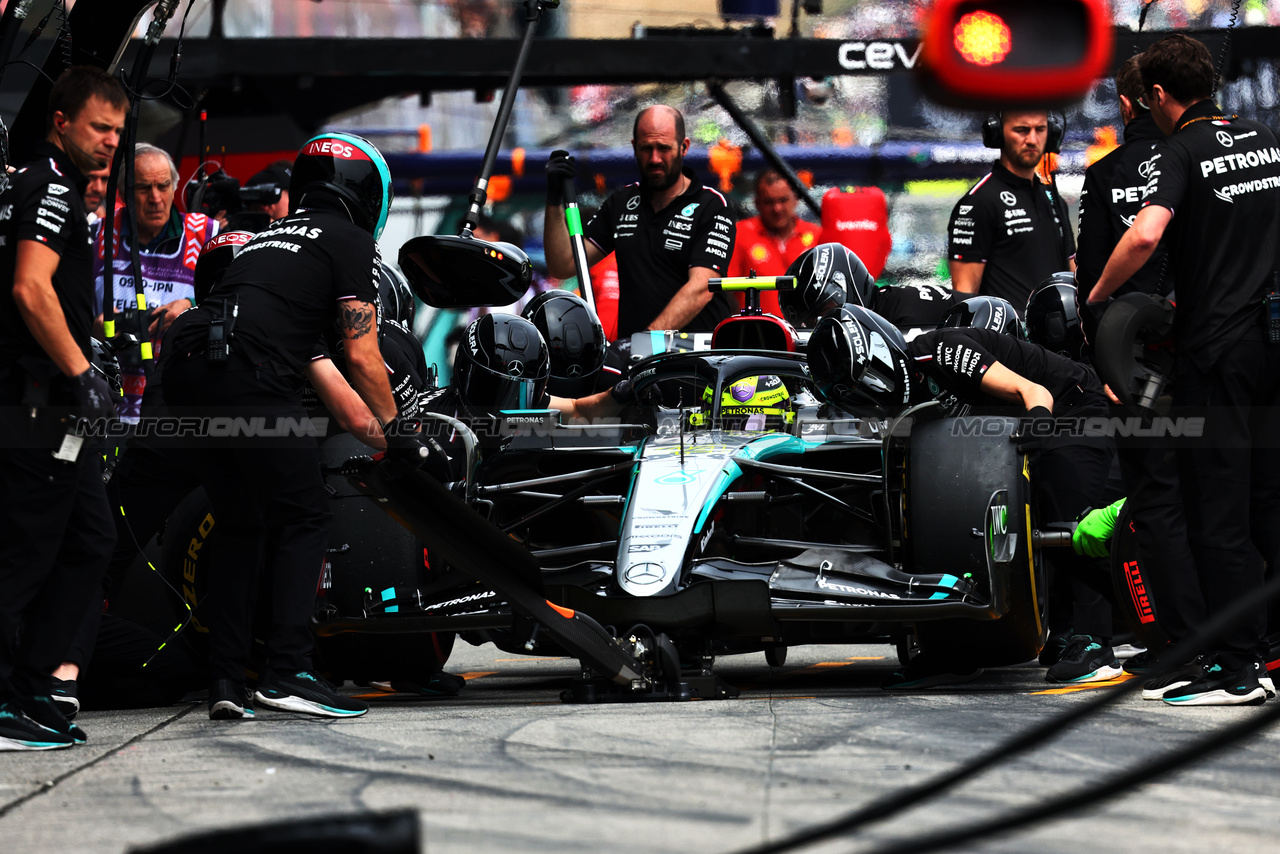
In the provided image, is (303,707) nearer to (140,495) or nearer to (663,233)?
(140,495)

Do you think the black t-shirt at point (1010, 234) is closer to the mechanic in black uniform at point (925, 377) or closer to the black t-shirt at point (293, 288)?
the mechanic in black uniform at point (925, 377)

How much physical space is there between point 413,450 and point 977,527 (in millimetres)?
1839

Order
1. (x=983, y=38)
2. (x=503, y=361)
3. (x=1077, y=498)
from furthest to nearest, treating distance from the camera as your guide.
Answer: (x=503, y=361) → (x=1077, y=498) → (x=983, y=38)

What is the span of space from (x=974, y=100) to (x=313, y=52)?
9672mm

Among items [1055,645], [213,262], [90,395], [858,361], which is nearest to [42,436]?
[90,395]

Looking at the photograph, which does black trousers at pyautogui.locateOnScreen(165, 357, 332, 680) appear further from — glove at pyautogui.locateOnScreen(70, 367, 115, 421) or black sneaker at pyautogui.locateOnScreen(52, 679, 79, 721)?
glove at pyautogui.locateOnScreen(70, 367, 115, 421)

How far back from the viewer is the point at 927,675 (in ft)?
18.4

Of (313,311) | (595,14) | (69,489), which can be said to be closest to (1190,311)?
(313,311)

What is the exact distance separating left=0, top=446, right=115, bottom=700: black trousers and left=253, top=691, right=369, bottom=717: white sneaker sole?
0.69 m

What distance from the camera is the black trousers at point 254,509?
5.10m

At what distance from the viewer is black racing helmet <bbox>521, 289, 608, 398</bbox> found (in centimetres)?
635

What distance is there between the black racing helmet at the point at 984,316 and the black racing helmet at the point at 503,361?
1638 mm

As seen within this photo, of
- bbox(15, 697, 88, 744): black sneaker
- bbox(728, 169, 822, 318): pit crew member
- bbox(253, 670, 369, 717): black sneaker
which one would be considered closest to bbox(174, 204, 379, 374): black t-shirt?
bbox(253, 670, 369, 717): black sneaker

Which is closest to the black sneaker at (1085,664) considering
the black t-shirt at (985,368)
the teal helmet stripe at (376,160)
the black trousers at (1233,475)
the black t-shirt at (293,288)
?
the black trousers at (1233,475)
